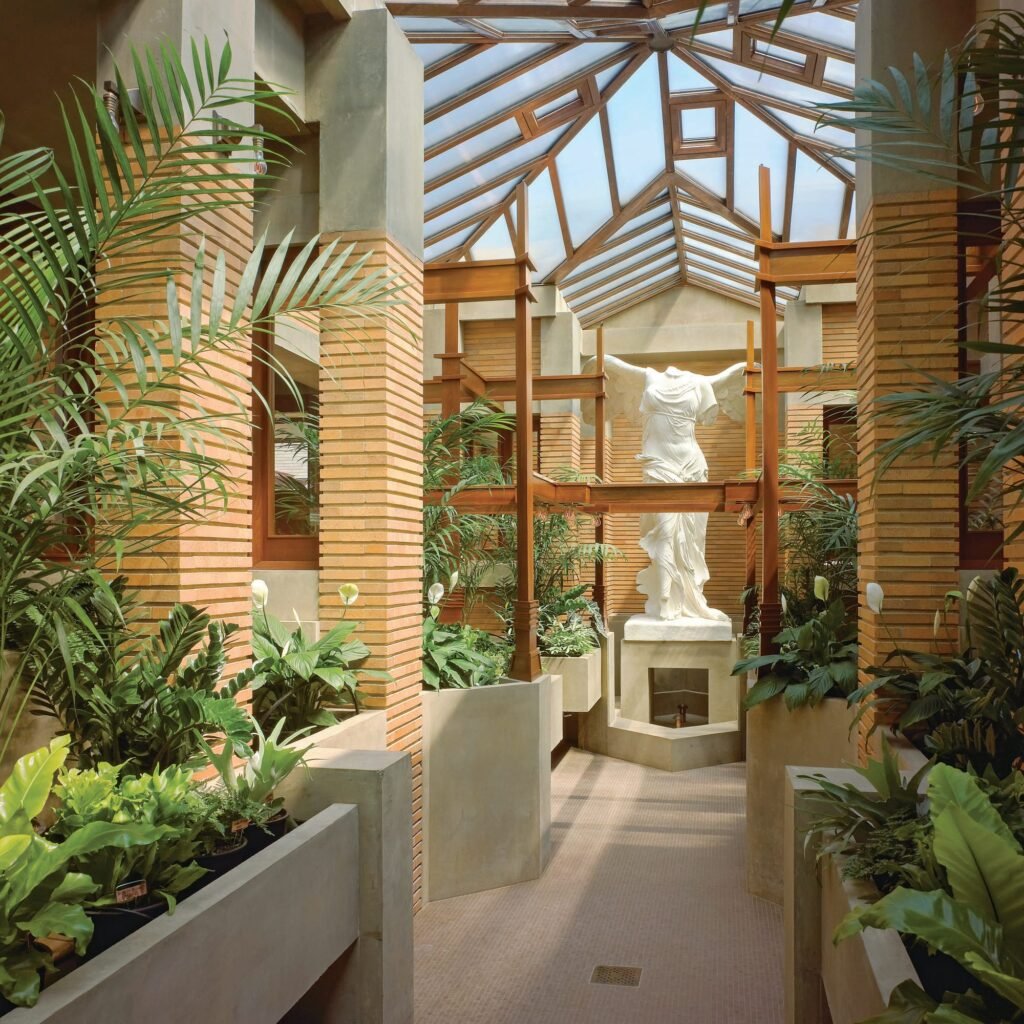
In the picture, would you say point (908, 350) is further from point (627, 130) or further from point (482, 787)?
Answer: point (627, 130)

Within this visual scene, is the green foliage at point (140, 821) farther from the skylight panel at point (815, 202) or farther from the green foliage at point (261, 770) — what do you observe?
the skylight panel at point (815, 202)

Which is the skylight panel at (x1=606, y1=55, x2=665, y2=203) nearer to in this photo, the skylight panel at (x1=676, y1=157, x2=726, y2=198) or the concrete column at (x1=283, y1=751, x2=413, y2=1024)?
the skylight panel at (x1=676, y1=157, x2=726, y2=198)

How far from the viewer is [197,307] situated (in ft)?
9.20

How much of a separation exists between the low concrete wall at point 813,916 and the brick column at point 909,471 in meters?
1.38

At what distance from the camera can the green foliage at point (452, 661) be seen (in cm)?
652

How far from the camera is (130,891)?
2555 mm

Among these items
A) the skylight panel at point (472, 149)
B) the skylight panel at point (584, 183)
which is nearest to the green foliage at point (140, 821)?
the skylight panel at point (472, 149)

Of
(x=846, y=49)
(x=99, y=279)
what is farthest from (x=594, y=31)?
(x=99, y=279)

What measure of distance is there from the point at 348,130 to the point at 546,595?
6.72 metres

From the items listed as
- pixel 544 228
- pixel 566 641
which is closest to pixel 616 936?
pixel 566 641

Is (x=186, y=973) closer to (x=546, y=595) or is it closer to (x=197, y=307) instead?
(x=197, y=307)

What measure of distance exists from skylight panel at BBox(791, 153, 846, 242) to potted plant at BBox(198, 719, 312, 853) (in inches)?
365

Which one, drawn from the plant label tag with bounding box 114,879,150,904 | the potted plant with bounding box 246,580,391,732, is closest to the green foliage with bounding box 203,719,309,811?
the plant label tag with bounding box 114,879,150,904

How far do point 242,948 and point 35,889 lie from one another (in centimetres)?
77
